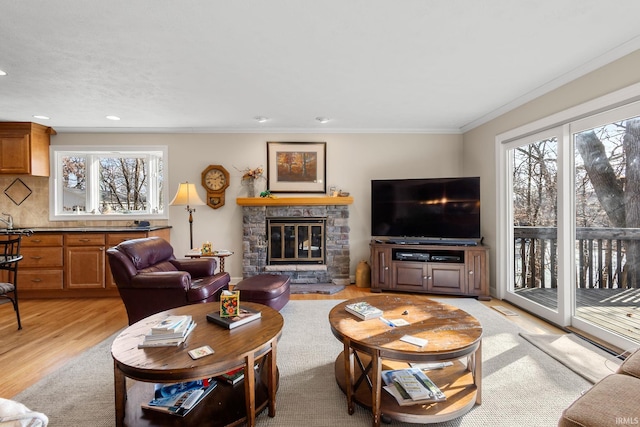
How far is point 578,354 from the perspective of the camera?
2336mm

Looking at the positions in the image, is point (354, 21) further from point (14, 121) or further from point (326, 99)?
point (14, 121)

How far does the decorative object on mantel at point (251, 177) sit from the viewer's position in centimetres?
456

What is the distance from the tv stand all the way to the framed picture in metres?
1.36

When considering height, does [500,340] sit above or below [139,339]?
below

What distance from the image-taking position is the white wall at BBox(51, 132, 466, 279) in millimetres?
4602

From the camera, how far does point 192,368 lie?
1368 mm

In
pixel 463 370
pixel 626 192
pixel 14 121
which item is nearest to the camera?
pixel 463 370

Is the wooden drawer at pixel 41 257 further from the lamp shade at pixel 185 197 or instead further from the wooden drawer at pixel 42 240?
the lamp shade at pixel 185 197

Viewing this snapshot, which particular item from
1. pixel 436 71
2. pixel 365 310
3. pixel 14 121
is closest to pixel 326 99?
pixel 436 71

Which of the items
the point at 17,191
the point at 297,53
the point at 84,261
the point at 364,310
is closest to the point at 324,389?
the point at 364,310

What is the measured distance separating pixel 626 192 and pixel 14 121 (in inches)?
275

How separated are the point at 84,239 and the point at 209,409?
3.48 metres

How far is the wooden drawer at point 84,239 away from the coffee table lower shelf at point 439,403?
3.64 m

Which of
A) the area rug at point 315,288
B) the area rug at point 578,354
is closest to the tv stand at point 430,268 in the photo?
the area rug at point 315,288
